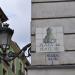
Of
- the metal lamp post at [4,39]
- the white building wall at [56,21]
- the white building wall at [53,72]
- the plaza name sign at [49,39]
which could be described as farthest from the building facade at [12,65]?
the white building wall at [53,72]

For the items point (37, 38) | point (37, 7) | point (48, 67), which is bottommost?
point (48, 67)

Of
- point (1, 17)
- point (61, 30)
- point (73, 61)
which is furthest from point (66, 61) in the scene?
point (1, 17)

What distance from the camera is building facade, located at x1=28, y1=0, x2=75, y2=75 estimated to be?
27.0 feet

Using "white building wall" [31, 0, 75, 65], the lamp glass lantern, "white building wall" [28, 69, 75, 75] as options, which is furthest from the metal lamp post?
"white building wall" [28, 69, 75, 75]

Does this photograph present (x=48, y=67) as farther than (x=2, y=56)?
No

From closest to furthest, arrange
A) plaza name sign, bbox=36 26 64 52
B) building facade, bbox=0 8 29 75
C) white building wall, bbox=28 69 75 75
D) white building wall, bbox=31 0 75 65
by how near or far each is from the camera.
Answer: white building wall, bbox=28 69 75 75
white building wall, bbox=31 0 75 65
plaza name sign, bbox=36 26 64 52
building facade, bbox=0 8 29 75

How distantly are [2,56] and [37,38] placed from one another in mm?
860

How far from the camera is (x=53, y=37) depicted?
851cm

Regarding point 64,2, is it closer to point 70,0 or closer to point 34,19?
point 70,0

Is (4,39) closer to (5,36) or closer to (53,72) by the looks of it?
(5,36)

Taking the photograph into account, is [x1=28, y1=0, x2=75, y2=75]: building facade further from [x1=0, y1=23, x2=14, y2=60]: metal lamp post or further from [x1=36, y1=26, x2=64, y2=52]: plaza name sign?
[x1=0, y1=23, x2=14, y2=60]: metal lamp post

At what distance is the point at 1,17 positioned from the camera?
41750 mm

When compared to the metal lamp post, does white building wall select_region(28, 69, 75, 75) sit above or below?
below

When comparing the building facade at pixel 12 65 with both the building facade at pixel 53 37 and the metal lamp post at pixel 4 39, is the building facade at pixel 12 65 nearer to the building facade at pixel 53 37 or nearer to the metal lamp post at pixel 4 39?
the metal lamp post at pixel 4 39
